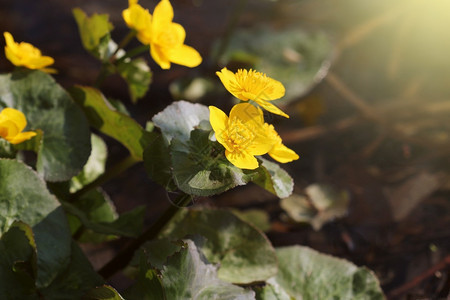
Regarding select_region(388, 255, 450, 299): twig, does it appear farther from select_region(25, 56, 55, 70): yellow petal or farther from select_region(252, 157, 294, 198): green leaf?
select_region(25, 56, 55, 70): yellow petal

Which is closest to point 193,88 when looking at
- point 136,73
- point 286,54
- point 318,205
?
point 286,54

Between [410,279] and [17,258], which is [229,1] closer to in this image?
[410,279]

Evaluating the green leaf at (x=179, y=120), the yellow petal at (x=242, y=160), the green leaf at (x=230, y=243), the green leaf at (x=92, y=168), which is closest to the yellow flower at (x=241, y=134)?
the yellow petal at (x=242, y=160)

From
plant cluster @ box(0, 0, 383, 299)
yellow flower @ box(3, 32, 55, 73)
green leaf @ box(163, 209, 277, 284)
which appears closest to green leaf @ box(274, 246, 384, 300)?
plant cluster @ box(0, 0, 383, 299)

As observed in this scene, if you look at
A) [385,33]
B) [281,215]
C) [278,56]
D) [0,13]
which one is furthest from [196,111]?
[385,33]

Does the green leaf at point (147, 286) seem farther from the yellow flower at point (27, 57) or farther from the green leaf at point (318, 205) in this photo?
the green leaf at point (318, 205)
